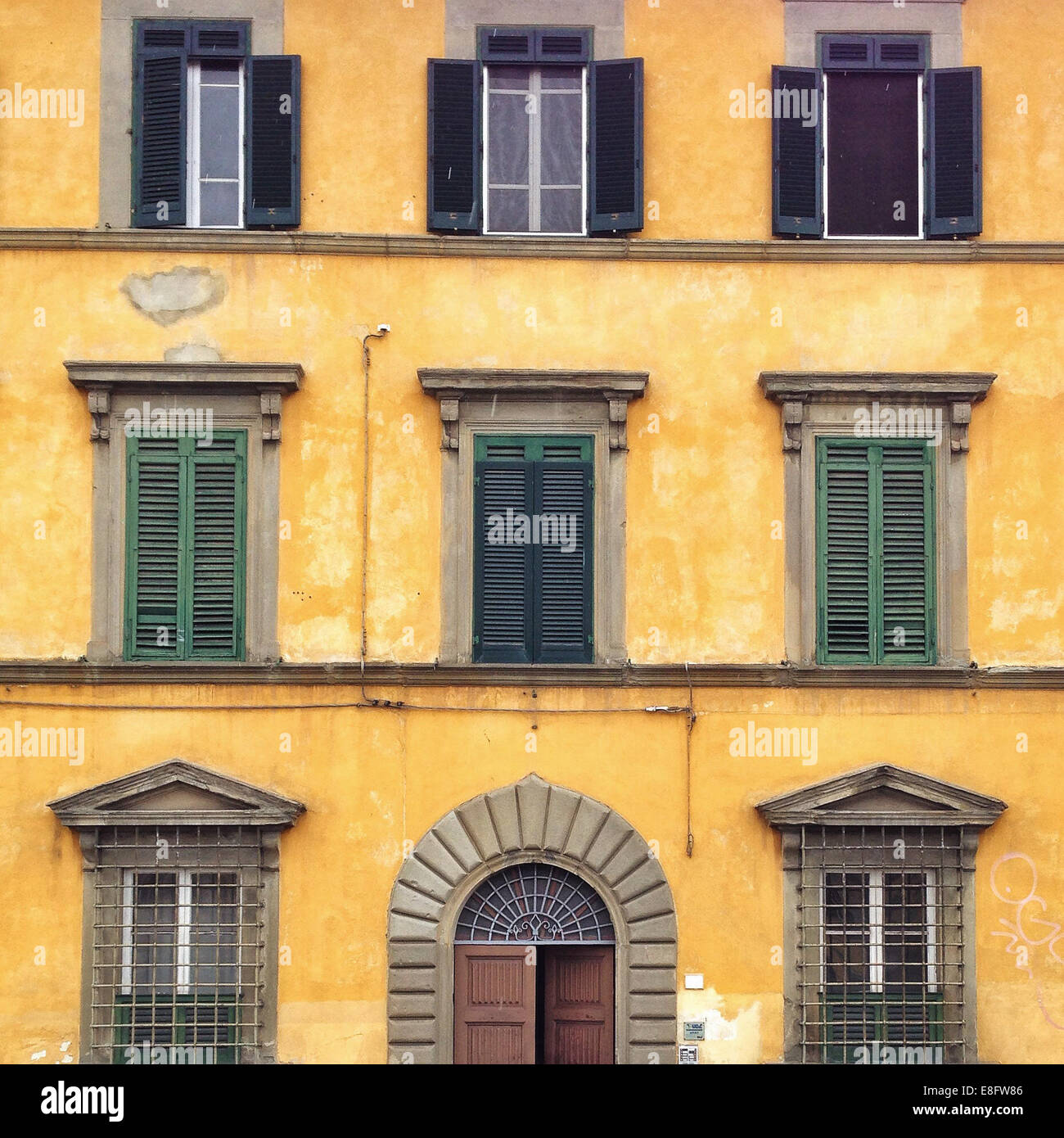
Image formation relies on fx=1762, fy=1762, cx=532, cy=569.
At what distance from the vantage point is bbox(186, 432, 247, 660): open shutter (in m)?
15.5

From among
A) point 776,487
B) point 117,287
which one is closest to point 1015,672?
point 776,487

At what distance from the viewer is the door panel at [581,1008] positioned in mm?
15555

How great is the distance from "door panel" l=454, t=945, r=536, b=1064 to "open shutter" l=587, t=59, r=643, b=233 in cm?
651

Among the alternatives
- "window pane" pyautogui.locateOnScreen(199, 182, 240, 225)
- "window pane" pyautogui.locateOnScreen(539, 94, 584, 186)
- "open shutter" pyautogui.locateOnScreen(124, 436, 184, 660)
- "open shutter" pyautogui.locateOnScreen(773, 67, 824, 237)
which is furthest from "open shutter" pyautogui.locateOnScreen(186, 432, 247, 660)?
"open shutter" pyautogui.locateOnScreen(773, 67, 824, 237)

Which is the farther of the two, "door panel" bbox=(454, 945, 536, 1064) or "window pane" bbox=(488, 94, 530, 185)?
"window pane" bbox=(488, 94, 530, 185)

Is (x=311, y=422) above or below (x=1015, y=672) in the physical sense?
above

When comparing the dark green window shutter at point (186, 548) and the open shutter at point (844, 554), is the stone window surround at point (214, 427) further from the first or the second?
the open shutter at point (844, 554)

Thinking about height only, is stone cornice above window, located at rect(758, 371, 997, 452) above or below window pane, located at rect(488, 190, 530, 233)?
below

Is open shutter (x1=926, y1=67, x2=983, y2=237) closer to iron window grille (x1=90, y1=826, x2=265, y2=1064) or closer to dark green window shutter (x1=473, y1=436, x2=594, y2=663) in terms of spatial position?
dark green window shutter (x1=473, y1=436, x2=594, y2=663)

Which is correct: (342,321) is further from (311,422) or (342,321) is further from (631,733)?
(631,733)

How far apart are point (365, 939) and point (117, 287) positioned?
6.16 metres

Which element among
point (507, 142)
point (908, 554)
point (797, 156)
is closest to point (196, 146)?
point (507, 142)

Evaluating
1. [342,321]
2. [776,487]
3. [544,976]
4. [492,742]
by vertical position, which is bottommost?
[544,976]

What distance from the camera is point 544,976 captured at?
15.7 m
